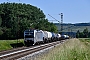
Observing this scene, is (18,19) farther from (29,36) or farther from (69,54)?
(69,54)

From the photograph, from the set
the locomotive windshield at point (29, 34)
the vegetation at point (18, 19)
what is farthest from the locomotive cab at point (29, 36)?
the vegetation at point (18, 19)

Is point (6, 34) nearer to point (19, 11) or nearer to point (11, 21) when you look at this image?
point (11, 21)

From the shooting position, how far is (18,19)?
88.3 metres

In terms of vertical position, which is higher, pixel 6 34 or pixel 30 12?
pixel 30 12

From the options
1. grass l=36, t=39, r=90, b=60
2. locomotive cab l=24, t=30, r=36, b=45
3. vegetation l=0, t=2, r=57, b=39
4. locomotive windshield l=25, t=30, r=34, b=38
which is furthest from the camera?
vegetation l=0, t=2, r=57, b=39

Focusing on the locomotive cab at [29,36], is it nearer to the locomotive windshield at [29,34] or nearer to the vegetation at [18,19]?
the locomotive windshield at [29,34]

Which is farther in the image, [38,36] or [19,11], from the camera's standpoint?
[19,11]

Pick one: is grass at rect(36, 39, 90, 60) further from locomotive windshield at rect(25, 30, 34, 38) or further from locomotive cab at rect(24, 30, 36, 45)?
locomotive windshield at rect(25, 30, 34, 38)

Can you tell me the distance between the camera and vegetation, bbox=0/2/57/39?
289ft

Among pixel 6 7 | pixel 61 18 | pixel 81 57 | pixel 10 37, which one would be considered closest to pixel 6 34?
pixel 10 37

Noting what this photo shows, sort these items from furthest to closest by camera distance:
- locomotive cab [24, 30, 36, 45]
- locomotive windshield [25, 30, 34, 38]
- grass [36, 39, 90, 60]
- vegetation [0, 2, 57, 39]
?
vegetation [0, 2, 57, 39], locomotive windshield [25, 30, 34, 38], locomotive cab [24, 30, 36, 45], grass [36, 39, 90, 60]

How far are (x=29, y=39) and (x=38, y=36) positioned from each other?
468 cm

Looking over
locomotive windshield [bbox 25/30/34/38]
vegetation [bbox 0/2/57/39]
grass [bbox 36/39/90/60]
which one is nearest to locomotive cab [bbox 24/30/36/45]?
locomotive windshield [bbox 25/30/34/38]

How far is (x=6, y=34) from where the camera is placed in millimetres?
86938
